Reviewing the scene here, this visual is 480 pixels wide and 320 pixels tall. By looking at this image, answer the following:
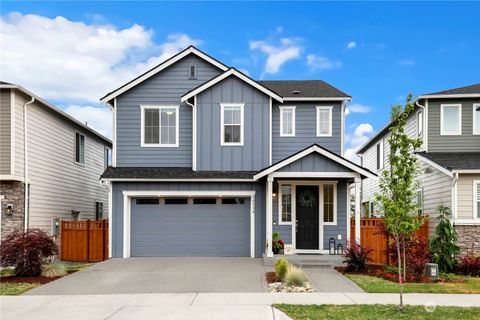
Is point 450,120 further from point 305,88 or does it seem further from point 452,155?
point 305,88

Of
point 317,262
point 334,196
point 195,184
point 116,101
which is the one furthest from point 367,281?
point 116,101

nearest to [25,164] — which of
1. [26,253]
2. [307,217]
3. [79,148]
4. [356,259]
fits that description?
[26,253]

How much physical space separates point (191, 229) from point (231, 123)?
4238 millimetres

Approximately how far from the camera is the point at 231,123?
16.9m

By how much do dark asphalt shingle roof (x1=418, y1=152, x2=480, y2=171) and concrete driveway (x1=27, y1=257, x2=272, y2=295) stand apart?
7.00m

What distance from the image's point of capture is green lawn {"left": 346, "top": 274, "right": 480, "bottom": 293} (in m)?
10.6

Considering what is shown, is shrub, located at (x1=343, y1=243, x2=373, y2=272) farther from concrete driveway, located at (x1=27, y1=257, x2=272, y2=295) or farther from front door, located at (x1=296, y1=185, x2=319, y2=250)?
front door, located at (x1=296, y1=185, x2=319, y2=250)

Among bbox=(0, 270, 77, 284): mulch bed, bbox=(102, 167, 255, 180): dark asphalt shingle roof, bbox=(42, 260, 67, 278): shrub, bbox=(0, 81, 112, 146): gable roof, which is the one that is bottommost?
bbox=(0, 270, 77, 284): mulch bed

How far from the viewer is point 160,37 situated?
17.1 metres

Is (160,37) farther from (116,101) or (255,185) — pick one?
(255,185)

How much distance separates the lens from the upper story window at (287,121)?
17.4m

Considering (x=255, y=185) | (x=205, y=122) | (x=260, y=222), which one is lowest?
(x=260, y=222)

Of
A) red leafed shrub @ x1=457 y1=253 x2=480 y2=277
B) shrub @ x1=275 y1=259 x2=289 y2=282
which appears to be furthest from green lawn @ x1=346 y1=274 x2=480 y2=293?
shrub @ x1=275 y1=259 x2=289 y2=282

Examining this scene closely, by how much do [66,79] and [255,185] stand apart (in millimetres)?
11064
